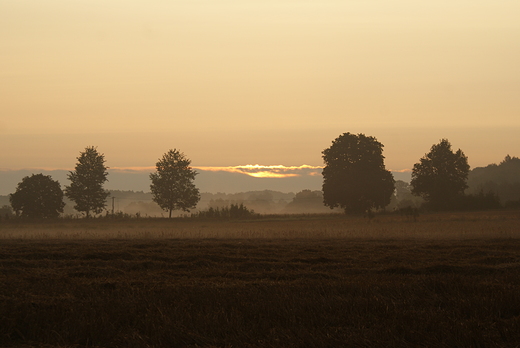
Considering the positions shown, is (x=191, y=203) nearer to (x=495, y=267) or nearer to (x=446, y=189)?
(x=446, y=189)

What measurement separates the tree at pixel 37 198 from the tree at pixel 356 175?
4082cm

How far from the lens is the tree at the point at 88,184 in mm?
68438

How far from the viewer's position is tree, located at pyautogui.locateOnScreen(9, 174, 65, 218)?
6738 centimetres

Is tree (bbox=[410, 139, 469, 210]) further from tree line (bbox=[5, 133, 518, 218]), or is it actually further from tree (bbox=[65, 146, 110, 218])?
tree (bbox=[65, 146, 110, 218])

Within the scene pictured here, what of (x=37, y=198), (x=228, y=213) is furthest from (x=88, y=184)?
(x=228, y=213)

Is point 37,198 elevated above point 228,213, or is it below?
above

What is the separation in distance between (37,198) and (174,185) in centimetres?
1989

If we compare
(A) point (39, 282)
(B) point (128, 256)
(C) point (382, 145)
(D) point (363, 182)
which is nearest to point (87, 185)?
(D) point (363, 182)

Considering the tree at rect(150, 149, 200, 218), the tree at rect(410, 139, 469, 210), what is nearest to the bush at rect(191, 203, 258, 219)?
the tree at rect(150, 149, 200, 218)

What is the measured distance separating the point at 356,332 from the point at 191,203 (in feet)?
223

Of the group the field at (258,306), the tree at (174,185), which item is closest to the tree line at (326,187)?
the tree at (174,185)

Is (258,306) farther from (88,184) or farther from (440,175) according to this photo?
(440,175)

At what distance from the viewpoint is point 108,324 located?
696 cm

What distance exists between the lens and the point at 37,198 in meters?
68.1
